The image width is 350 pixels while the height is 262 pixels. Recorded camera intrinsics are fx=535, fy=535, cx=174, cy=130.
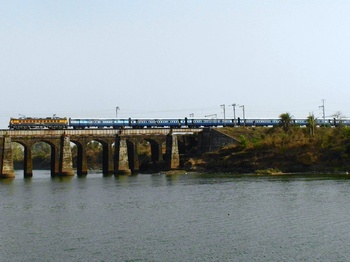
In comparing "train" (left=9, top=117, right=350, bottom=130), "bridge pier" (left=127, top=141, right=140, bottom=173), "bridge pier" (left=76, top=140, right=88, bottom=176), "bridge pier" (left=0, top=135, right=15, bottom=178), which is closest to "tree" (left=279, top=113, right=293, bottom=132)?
"train" (left=9, top=117, right=350, bottom=130)

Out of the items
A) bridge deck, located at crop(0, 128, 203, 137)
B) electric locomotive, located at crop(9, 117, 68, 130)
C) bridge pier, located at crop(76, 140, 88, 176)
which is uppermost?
electric locomotive, located at crop(9, 117, 68, 130)

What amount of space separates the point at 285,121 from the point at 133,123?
33.0 meters

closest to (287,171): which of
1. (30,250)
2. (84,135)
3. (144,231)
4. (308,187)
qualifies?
(308,187)

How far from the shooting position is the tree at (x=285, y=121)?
115 m

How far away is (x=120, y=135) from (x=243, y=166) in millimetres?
24095

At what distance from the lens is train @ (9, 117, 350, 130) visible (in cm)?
9888

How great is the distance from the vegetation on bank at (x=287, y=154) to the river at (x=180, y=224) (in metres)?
27.8

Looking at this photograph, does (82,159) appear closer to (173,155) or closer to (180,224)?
(173,155)

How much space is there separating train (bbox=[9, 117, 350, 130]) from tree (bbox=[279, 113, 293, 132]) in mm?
1614

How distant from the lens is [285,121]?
382 feet

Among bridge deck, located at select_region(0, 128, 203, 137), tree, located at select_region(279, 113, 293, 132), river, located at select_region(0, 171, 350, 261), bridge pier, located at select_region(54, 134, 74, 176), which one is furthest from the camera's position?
tree, located at select_region(279, 113, 293, 132)

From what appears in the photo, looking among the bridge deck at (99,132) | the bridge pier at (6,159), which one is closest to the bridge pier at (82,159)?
the bridge deck at (99,132)

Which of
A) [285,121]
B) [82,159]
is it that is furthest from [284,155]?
[82,159]

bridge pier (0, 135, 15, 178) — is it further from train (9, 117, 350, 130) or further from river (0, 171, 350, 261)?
river (0, 171, 350, 261)
